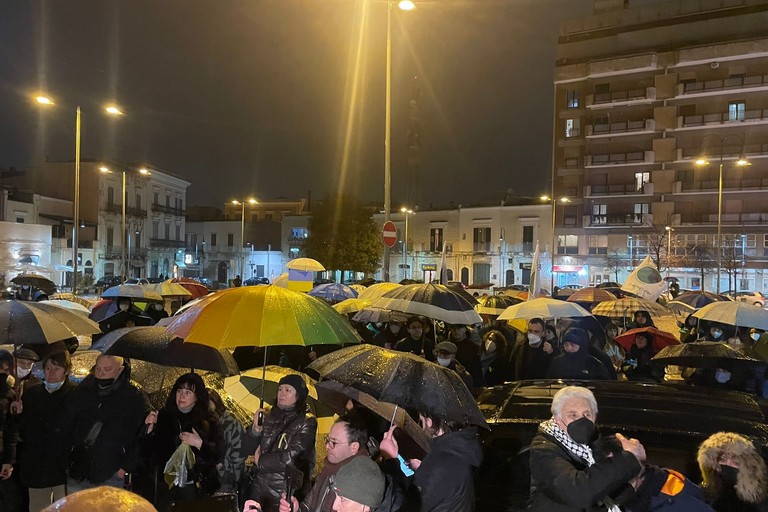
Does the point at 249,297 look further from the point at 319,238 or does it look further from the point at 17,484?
the point at 319,238

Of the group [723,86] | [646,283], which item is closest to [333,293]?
[646,283]

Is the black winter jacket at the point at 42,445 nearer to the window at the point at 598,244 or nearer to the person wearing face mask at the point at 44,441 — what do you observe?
the person wearing face mask at the point at 44,441

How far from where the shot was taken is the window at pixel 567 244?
54156 mm

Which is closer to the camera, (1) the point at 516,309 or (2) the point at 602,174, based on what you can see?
(1) the point at 516,309

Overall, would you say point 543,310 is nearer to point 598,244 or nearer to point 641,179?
point 598,244

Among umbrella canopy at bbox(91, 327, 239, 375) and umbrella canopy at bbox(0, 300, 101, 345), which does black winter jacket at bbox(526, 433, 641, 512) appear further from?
umbrella canopy at bbox(0, 300, 101, 345)

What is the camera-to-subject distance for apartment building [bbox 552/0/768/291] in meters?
47.8

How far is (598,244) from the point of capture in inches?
2098

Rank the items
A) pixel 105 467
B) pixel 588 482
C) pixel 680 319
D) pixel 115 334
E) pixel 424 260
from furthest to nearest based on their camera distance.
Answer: pixel 424 260
pixel 680 319
pixel 115 334
pixel 105 467
pixel 588 482

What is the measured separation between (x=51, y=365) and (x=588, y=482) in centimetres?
434

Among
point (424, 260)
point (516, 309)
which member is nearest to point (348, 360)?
point (516, 309)

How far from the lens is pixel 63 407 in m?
4.73

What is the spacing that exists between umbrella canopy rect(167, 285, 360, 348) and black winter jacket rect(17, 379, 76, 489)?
120 cm

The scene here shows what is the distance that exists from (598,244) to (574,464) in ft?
177
